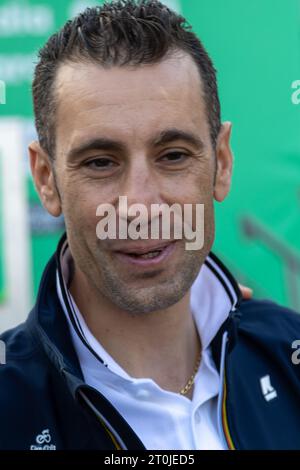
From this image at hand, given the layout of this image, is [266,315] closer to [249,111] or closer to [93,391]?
[93,391]

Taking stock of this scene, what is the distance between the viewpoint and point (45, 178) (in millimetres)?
1990

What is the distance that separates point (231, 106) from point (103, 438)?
8.25 feet

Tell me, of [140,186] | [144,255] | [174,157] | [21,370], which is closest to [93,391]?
[21,370]

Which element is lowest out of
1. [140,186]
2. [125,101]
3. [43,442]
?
[43,442]

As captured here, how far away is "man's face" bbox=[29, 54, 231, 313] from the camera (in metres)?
1.71

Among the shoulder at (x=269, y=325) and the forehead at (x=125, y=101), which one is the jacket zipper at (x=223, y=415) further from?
the forehead at (x=125, y=101)

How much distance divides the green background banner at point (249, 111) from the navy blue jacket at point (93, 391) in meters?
1.76

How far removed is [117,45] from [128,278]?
0.58m

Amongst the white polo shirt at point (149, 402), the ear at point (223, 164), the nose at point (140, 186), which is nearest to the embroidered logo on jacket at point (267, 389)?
the white polo shirt at point (149, 402)

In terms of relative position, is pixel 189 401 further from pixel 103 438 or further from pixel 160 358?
pixel 103 438

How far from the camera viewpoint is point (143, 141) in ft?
5.61

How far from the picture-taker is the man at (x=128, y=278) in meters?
1.71

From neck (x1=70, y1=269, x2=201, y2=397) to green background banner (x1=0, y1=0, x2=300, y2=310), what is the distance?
1.91m

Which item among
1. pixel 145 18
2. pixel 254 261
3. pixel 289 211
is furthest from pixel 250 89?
pixel 145 18
